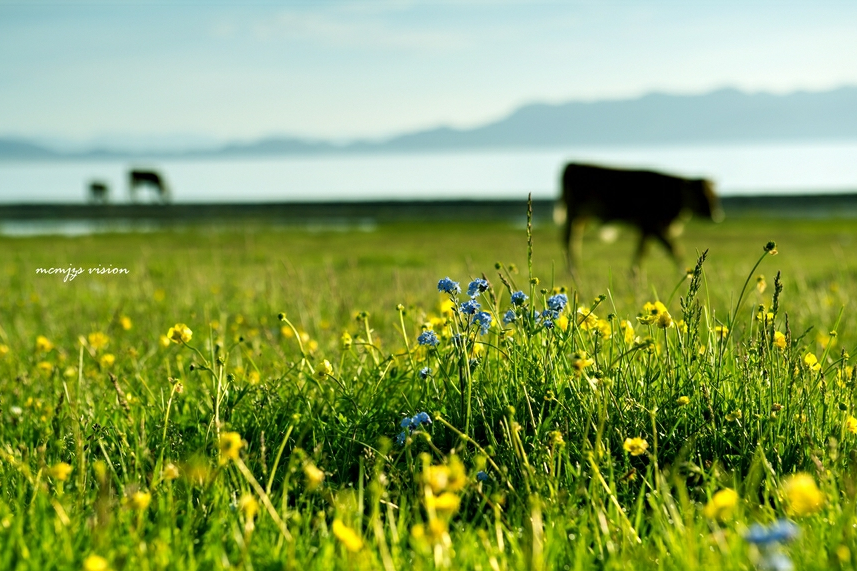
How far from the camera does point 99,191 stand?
4034 centimetres

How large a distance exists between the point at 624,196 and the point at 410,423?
1185 centimetres

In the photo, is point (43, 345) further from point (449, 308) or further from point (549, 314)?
point (549, 314)

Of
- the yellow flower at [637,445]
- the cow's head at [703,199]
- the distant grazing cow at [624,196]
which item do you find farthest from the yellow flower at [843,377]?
the cow's head at [703,199]

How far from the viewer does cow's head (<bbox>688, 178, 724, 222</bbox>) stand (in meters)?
13.9

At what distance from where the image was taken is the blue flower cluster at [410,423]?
2.63m

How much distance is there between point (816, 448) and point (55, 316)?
19.3 feet

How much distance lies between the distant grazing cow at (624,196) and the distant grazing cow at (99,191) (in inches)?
1252

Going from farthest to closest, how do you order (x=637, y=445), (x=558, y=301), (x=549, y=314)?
(x=549, y=314)
(x=558, y=301)
(x=637, y=445)

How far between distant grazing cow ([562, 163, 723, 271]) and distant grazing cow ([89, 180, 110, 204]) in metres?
31.8

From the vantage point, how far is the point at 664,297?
25.2ft

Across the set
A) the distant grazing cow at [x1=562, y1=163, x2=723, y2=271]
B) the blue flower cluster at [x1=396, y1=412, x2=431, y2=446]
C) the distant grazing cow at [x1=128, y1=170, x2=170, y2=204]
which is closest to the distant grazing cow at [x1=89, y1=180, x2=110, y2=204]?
the distant grazing cow at [x1=128, y1=170, x2=170, y2=204]

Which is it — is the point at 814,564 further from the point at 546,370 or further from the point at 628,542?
the point at 546,370

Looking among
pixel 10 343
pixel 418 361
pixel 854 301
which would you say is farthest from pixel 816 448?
pixel 10 343

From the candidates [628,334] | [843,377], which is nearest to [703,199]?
[843,377]
